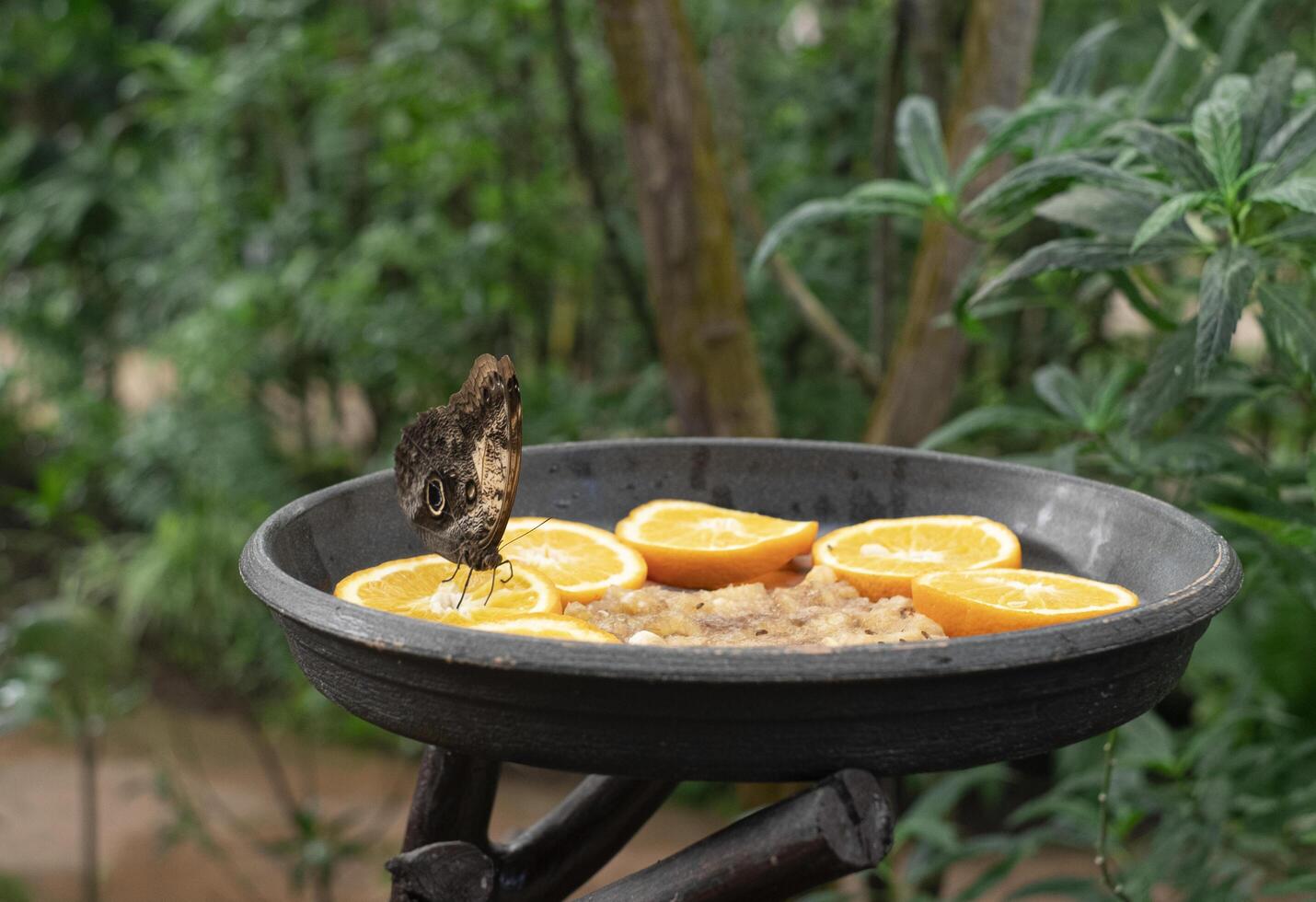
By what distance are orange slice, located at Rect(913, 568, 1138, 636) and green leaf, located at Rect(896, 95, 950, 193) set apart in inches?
18.0

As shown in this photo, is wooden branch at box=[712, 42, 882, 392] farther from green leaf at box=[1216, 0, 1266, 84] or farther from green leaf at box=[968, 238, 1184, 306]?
green leaf at box=[968, 238, 1184, 306]

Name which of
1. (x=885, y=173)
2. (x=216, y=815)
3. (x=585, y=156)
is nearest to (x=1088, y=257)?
(x=885, y=173)

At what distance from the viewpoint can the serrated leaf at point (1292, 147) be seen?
767 millimetres

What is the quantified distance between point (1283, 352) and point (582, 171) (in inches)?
50.7

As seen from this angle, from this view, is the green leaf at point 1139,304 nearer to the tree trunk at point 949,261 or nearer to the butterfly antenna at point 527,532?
the tree trunk at point 949,261

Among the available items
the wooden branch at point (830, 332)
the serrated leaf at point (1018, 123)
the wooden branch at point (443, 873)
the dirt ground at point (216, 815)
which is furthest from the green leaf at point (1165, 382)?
the dirt ground at point (216, 815)

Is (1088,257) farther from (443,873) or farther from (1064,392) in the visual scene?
(443,873)

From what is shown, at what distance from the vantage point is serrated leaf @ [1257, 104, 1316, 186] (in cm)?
77

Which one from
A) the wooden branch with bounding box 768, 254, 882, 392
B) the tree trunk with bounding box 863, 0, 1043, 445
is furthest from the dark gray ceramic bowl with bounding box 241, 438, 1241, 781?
the wooden branch with bounding box 768, 254, 882, 392

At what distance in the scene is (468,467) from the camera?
0.68 m

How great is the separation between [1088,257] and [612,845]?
535 mm

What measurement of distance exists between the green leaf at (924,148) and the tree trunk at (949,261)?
0.77ft

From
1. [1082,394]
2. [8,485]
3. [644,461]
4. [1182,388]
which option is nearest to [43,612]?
[644,461]

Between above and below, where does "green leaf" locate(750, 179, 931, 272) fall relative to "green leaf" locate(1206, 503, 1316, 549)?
above
